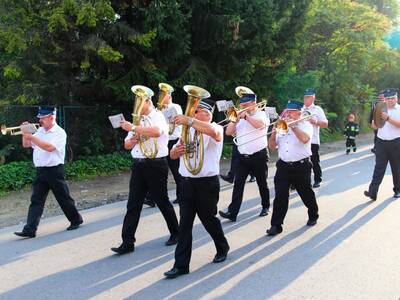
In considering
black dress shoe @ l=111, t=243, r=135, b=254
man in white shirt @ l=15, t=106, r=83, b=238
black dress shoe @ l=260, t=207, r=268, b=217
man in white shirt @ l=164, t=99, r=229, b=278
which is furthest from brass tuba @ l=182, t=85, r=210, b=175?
black dress shoe @ l=260, t=207, r=268, b=217

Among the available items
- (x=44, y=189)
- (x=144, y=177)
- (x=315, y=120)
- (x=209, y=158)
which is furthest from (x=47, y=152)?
(x=315, y=120)

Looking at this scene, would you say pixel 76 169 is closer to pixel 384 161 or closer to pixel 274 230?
pixel 274 230

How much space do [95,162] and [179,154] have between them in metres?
7.24

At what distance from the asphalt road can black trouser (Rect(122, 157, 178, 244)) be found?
34 cm

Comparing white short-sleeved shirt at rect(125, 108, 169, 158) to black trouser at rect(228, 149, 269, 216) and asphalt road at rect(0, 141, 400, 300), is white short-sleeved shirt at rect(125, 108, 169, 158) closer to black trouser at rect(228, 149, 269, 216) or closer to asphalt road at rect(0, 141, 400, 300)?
asphalt road at rect(0, 141, 400, 300)

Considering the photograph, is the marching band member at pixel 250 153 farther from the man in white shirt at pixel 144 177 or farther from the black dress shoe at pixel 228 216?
the man in white shirt at pixel 144 177

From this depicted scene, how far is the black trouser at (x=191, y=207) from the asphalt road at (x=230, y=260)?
25cm

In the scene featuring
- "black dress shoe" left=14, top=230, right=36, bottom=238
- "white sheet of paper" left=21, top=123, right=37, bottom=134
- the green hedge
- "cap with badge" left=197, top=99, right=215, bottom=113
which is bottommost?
the green hedge

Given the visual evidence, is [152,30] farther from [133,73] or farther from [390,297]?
[390,297]

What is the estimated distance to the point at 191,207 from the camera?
5.15 m

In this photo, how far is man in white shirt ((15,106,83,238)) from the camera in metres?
6.65

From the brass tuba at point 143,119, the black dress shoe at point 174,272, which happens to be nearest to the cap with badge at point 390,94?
the brass tuba at point 143,119

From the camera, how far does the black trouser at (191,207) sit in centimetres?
505

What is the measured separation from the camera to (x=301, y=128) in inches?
255
